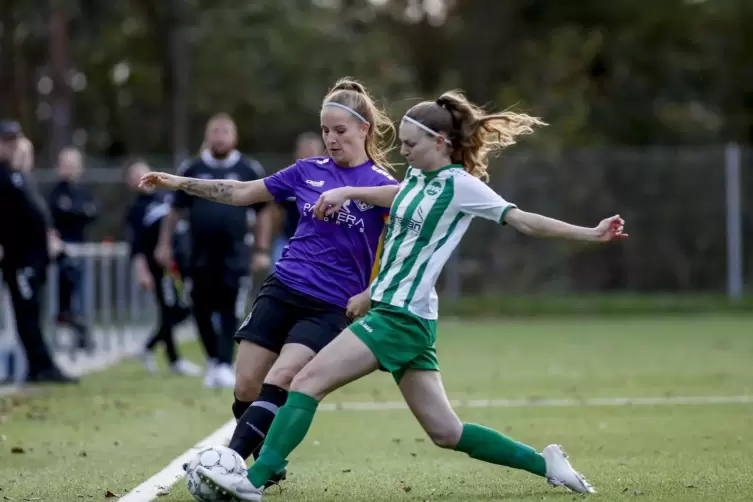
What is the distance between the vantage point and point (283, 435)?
612 cm

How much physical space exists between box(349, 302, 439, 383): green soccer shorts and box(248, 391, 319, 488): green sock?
0.35 metres

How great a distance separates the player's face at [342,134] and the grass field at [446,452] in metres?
1.61

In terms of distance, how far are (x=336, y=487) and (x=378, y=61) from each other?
32728 mm

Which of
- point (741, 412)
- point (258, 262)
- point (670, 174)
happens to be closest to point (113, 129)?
point (670, 174)

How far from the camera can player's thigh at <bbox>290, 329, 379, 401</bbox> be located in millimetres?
6164

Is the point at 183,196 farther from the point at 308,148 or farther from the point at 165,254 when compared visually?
the point at 308,148

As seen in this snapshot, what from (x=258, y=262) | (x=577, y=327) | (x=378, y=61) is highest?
(x=378, y=61)

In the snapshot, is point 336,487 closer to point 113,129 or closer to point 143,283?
point 143,283

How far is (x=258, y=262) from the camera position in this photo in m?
13.3

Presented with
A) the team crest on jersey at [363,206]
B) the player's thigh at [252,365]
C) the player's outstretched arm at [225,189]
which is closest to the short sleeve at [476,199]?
the team crest on jersey at [363,206]

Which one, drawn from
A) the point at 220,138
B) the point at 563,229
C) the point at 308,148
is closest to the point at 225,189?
the point at 563,229

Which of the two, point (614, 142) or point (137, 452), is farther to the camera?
point (614, 142)

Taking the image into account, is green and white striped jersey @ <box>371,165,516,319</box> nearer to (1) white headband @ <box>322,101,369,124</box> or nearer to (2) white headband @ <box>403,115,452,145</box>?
(2) white headband @ <box>403,115,452,145</box>

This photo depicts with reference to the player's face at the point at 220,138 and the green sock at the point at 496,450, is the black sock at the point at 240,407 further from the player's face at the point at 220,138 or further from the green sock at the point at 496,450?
the player's face at the point at 220,138
